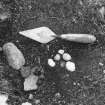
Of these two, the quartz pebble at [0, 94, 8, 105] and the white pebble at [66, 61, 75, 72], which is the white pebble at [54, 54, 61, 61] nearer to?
the white pebble at [66, 61, 75, 72]

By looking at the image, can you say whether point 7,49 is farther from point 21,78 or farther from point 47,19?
point 47,19

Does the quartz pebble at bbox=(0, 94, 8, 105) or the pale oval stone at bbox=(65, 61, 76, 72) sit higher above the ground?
the pale oval stone at bbox=(65, 61, 76, 72)

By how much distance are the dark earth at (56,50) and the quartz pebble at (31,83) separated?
0.15 feet

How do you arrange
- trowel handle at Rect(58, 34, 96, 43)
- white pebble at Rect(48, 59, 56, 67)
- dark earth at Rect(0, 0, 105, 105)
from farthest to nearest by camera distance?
trowel handle at Rect(58, 34, 96, 43) < white pebble at Rect(48, 59, 56, 67) < dark earth at Rect(0, 0, 105, 105)

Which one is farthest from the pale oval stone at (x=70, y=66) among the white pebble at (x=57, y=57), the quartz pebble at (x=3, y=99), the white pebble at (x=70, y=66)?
the quartz pebble at (x=3, y=99)

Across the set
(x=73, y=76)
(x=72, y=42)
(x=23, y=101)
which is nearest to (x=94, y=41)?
(x=72, y=42)

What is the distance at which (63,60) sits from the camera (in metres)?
3.31

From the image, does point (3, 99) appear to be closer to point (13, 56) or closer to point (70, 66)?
point (13, 56)

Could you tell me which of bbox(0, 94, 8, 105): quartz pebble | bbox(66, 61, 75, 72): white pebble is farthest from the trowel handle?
bbox(0, 94, 8, 105): quartz pebble

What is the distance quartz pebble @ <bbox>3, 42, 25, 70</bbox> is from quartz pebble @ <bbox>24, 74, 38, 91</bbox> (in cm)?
18

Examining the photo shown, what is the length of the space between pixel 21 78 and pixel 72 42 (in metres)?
0.78

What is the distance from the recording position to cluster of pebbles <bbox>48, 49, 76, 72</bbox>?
10.7 feet

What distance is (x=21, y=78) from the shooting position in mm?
3141

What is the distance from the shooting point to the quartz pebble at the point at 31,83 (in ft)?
10.1
